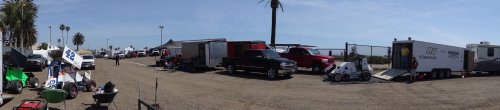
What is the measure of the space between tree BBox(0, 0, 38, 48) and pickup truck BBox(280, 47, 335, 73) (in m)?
25.2

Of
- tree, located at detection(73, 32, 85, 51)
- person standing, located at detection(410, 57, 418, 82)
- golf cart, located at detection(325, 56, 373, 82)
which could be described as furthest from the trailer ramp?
tree, located at detection(73, 32, 85, 51)

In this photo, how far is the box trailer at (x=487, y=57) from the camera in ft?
95.8

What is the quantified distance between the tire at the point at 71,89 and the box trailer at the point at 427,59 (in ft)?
47.4

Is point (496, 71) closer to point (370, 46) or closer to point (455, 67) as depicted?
point (455, 67)

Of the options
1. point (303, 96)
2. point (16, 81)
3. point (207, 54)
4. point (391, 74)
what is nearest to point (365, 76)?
point (391, 74)

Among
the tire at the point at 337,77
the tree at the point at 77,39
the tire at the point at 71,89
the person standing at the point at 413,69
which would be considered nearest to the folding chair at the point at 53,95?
the tire at the point at 71,89

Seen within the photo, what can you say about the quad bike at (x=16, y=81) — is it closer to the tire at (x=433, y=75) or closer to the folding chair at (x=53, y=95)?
the folding chair at (x=53, y=95)

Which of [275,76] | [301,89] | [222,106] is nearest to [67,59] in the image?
[222,106]

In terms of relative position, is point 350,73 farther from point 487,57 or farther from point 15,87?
point 15,87

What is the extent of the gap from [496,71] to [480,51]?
155 centimetres

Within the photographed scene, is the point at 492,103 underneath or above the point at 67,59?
underneath

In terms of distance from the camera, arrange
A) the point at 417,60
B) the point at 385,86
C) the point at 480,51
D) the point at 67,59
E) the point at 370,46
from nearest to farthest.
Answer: the point at 67,59 → the point at 385,86 → the point at 417,60 → the point at 480,51 → the point at 370,46

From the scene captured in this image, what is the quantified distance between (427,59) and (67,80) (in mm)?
17075

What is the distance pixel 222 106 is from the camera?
575 inches
